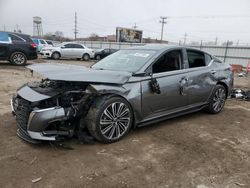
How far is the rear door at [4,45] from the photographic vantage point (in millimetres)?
12148

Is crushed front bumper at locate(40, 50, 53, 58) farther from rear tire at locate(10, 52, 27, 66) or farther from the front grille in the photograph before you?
the front grille

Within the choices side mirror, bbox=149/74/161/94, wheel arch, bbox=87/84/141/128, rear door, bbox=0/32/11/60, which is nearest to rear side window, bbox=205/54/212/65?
side mirror, bbox=149/74/161/94

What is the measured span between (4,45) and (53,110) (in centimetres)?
1031

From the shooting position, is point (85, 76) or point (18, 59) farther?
point (18, 59)

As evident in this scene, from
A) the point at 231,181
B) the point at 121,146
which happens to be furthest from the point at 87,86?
the point at 231,181

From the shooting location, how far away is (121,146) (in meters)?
3.77

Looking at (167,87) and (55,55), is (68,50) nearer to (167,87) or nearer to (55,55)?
(55,55)

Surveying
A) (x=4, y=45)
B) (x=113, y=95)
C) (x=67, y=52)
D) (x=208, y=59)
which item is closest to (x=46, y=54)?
(x=67, y=52)

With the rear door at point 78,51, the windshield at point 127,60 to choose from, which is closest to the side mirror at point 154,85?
the windshield at point 127,60

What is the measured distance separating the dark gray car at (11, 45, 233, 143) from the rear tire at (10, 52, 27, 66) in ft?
30.3

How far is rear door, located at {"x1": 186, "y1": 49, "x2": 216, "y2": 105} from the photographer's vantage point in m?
4.91

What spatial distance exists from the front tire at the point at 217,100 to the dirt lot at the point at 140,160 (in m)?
0.94

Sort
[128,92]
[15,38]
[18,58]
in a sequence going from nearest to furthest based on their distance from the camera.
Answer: [128,92] < [15,38] < [18,58]

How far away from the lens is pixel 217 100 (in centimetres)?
564
